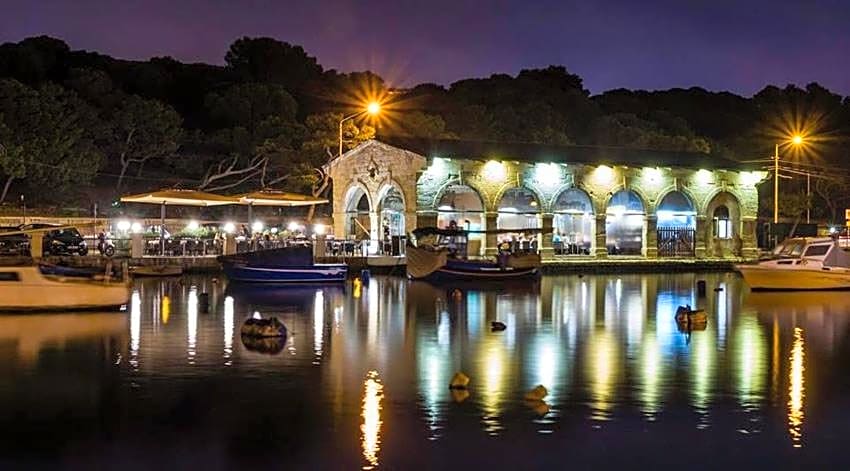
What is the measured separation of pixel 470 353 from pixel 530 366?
1615mm

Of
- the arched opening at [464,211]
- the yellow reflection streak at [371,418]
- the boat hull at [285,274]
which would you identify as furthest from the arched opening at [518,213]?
the yellow reflection streak at [371,418]

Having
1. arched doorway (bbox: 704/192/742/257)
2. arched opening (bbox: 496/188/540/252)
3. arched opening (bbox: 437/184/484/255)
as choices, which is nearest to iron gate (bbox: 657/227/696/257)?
arched doorway (bbox: 704/192/742/257)

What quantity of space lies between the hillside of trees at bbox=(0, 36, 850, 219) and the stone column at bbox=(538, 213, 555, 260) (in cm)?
939

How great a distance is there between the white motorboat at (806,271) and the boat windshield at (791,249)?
351mm

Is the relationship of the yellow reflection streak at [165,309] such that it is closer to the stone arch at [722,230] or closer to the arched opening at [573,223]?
the arched opening at [573,223]

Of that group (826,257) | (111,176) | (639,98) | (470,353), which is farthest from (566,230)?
(639,98)

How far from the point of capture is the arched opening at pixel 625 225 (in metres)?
51.8

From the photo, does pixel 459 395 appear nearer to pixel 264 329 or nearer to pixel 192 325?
pixel 264 329

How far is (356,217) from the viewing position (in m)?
50.8

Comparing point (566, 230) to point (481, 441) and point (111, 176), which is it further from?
point (481, 441)

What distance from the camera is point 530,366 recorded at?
625 inches

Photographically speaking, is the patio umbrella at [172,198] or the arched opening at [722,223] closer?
the patio umbrella at [172,198]

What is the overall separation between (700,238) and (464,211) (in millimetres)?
13754

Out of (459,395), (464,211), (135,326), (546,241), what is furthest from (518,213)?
(459,395)
